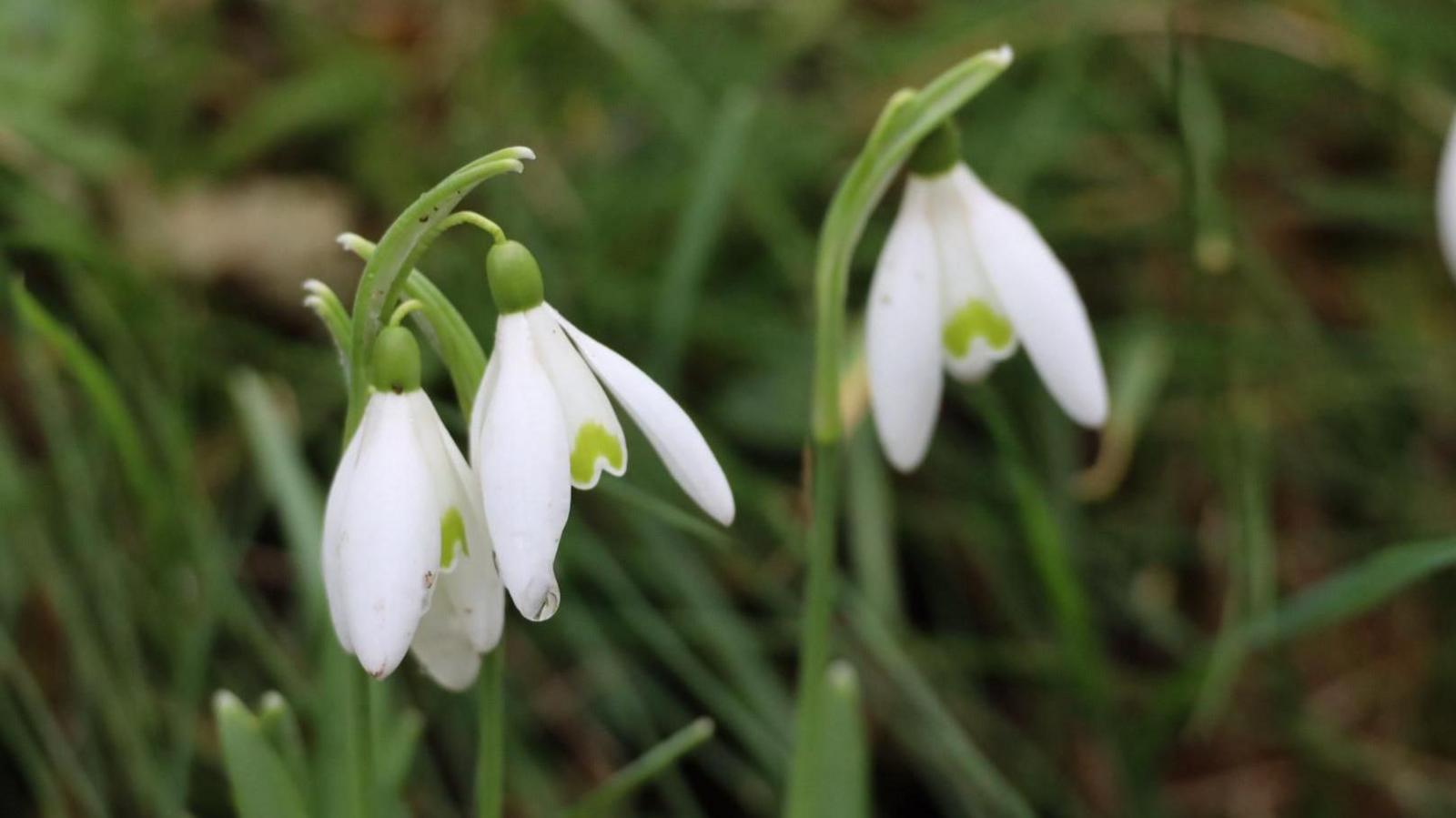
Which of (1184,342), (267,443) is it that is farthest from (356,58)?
(1184,342)

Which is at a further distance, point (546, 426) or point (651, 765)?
point (651, 765)

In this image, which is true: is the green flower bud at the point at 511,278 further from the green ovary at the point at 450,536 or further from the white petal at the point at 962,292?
the white petal at the point at 962,292

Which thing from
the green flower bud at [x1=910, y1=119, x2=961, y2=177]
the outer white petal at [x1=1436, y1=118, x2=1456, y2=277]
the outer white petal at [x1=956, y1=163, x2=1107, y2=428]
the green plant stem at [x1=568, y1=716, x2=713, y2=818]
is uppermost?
the green flower bud at [x1=910, y1=119, x2=961, y2=177]

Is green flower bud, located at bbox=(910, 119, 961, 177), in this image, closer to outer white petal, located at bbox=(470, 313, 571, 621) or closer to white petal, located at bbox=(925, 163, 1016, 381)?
white petal, located at bbox=(925, 163, 1016, 381)

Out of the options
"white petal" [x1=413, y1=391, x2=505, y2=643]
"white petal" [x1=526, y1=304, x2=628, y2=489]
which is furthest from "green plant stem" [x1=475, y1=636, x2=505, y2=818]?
"white petal" [x1=526, y1=304, x2=628, y2=489]

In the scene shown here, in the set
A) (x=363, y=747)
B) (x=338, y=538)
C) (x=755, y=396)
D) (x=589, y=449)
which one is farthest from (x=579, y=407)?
(x=755, y=396)

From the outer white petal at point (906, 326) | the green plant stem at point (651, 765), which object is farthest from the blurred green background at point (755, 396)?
the outer white petal at point (906, 326)

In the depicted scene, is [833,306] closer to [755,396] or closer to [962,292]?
[962,292]
